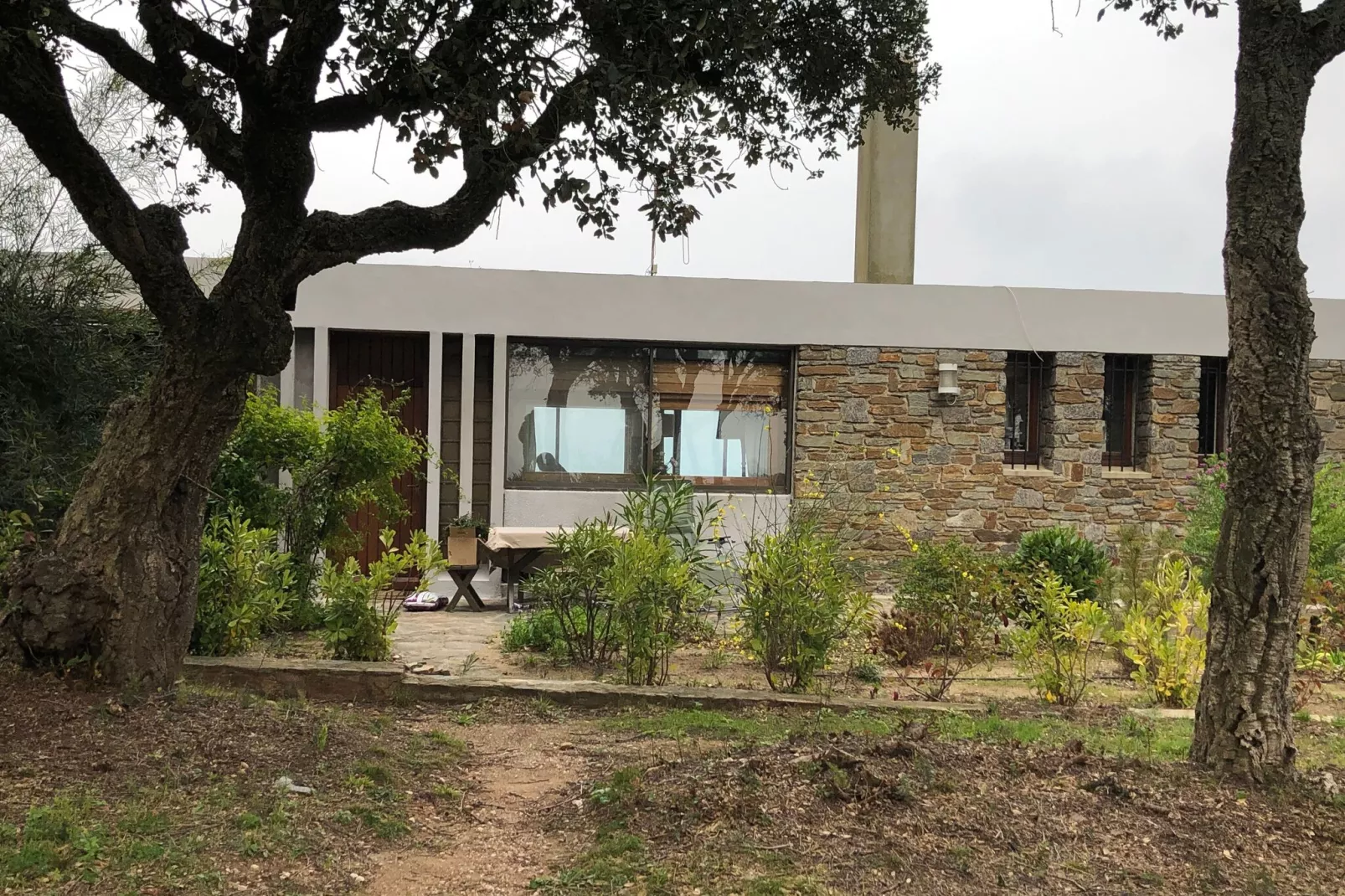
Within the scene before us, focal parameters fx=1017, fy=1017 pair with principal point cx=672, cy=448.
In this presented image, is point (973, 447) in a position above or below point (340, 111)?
below

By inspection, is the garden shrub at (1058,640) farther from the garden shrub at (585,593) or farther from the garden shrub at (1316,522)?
the garden shrub at (585,593)

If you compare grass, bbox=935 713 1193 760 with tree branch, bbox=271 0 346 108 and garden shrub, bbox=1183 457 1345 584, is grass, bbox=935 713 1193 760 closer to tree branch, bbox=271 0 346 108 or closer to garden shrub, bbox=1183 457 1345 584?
garden shrub, bbox=1183 457 1345 584

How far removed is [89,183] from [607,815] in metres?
3.30

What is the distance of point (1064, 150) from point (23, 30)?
9.68 m

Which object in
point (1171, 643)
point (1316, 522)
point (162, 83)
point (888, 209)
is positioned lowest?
point (1171, 643)

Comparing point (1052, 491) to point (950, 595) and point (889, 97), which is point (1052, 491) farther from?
point (889, 97)

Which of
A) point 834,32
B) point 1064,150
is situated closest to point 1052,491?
point 1064,150

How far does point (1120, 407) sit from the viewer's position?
10555 millimetres

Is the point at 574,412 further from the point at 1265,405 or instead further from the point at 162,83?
the point at 1265,405

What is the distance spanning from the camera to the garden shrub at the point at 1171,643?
5.85 meters

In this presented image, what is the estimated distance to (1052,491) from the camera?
10.3 m

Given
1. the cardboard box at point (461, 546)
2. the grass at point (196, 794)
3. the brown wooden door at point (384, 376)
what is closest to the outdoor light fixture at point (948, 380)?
the cardboard box at point (461, 546)

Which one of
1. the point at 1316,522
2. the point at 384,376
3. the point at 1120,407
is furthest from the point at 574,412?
the point at 1316,522

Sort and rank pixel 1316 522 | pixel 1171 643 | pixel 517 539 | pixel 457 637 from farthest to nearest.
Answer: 1. pixel 517 539
2. pixel 1316 522
3. pixel 457 637
4. pixel 1171 643
